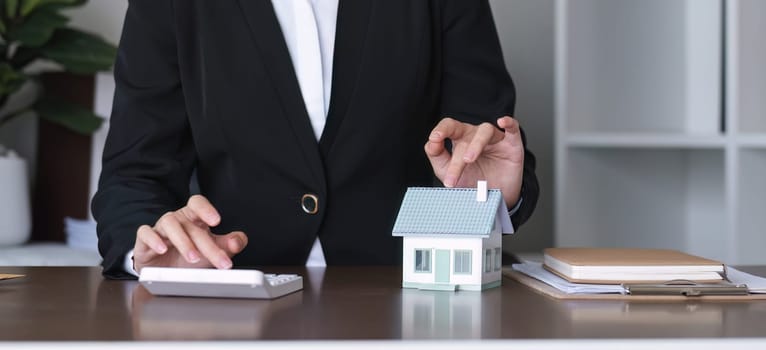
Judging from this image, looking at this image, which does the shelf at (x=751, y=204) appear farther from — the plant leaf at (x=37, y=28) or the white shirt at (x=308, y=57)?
the plant leaf at (x=37, y=28)

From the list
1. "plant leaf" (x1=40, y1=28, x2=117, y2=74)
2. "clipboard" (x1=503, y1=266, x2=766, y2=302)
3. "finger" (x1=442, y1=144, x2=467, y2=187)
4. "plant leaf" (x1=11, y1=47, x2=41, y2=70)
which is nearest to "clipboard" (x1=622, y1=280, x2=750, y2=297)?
"clipboard" (x1=503, y1=266, x2=766, y2=302)

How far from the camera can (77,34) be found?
2.78 meters

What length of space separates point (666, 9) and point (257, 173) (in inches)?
70.0

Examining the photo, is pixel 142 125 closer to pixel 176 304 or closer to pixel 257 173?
pixel 257 173

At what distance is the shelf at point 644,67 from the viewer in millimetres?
2926

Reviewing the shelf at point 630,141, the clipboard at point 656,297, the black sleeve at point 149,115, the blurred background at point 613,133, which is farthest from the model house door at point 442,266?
the shelf at point 630,141

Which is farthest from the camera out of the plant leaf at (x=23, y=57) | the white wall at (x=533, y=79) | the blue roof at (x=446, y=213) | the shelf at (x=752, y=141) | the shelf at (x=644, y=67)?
the white wall at (x=533, y=79)

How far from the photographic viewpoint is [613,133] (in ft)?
9.52

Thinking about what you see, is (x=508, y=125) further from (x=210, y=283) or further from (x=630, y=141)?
(x=630, y=141)

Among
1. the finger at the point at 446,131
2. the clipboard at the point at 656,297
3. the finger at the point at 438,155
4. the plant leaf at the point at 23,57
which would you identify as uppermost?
the plant leaf at the point at 23,57

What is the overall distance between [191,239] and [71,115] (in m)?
1.63

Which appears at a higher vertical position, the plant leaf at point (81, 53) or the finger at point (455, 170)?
the plant leaf at point (81, 53)

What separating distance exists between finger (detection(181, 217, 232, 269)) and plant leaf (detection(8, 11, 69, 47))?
1610 mm

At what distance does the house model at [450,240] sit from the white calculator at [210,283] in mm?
168
